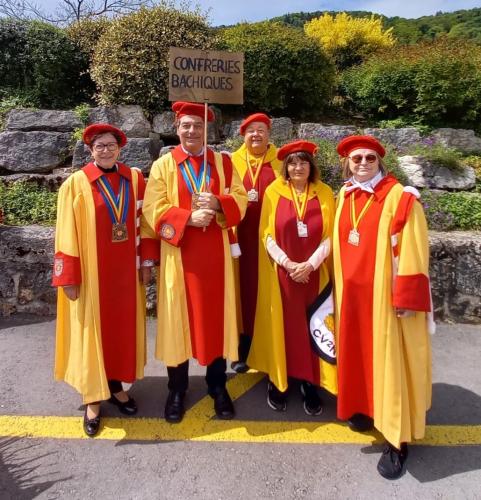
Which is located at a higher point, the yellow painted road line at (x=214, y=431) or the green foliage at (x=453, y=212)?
the green foliage at (x=453, y=212)

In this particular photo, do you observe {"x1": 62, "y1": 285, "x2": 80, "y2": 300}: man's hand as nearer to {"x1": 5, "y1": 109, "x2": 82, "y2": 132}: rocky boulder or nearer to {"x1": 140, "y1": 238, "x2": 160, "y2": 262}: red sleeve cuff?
{"x1": 140, "y1": 238, "x2": 160, "y2": 262}: red sleeve cuff

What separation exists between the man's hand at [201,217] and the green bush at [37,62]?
6192 millimetres

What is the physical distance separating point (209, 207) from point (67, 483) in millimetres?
1950

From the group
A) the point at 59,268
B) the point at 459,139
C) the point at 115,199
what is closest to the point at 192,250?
the point at 115,199

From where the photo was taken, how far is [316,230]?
3.12 m

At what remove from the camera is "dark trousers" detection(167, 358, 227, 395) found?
10.7 ft

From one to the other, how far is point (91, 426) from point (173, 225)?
61.4 inches

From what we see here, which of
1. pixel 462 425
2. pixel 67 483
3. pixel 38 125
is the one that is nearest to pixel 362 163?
pixel 462 425

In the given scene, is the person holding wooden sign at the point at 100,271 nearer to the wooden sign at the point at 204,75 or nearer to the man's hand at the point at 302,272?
the wooden sign at the point at 204,75

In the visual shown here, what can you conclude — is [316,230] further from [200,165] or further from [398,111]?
[398,111]

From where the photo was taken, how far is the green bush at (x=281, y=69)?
7504 mm

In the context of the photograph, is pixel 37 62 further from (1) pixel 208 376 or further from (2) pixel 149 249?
(1) pixel 208 376

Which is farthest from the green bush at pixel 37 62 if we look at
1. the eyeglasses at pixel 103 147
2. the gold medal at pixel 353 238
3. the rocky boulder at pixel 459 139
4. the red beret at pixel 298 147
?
the gold medal at pixel 353 238

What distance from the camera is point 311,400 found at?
132 inches
